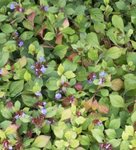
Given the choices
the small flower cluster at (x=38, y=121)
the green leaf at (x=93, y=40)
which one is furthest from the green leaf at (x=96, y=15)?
the small flower cluster at (x=38, y=121)

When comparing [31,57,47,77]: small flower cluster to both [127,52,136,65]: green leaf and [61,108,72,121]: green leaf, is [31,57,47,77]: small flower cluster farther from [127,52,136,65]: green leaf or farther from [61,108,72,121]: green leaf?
[127,52,136,65]: green leaf

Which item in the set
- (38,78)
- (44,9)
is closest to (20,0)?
(44,9)

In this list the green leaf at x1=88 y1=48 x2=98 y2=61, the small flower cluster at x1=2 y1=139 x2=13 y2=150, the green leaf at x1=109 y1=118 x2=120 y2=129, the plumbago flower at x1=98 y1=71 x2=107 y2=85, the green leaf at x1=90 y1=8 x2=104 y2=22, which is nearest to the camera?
the small flower cluster at x1=2 y1=139 x2=13 y2=150

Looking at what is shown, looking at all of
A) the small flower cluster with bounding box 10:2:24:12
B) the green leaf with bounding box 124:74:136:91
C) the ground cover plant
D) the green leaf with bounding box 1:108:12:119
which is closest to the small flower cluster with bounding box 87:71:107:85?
the ground cover plant

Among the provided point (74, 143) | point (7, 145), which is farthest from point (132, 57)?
point (7, 145)

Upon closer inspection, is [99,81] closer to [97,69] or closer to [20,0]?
[97,69]

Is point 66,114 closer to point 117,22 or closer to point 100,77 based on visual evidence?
point 100,77

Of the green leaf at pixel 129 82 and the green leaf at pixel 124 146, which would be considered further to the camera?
the green leaf at pixel 129 82

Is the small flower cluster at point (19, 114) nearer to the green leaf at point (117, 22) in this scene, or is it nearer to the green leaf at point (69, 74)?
the green leaf at point (69, 74)
